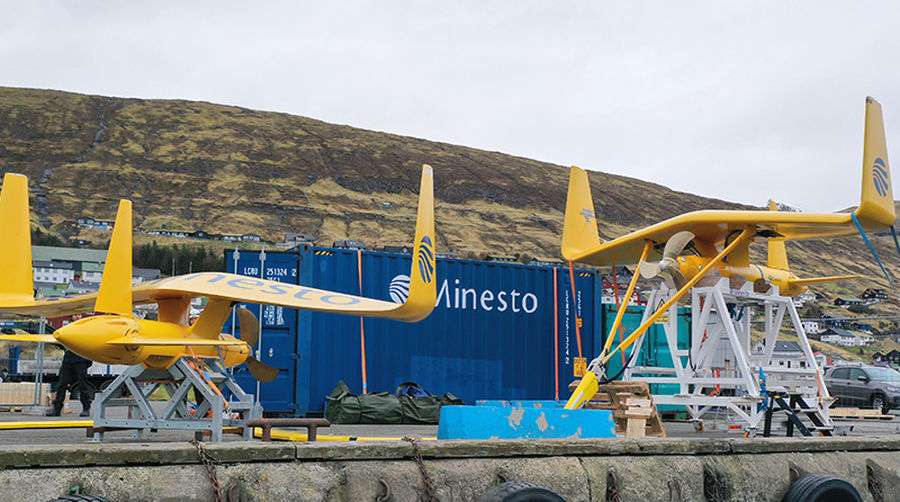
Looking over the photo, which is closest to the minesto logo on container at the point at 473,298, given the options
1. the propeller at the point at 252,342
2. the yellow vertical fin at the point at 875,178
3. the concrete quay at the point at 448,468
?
Result: the propeller at the point at 252,342

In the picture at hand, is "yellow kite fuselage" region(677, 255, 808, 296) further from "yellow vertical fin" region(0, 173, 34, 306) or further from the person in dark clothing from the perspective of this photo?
the person in dark clothing

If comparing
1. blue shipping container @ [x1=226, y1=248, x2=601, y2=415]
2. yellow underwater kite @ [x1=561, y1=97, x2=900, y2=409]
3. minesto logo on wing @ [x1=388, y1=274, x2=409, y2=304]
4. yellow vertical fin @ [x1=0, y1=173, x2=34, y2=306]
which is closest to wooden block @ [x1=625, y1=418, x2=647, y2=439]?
yellow underwater kite @ [x1=561, y1=97, x2=900, y2=409]

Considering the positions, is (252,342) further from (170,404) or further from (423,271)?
(423,271)

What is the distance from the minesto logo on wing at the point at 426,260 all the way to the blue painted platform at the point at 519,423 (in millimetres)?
1695

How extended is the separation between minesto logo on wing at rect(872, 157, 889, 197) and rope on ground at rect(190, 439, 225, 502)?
8.90m

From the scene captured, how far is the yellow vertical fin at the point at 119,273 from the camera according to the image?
8953mm

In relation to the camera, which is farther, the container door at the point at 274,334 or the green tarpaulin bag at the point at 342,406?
the container door at the point at 274,334

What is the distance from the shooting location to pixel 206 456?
5594mm

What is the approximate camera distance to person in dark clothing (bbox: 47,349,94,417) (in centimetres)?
1669

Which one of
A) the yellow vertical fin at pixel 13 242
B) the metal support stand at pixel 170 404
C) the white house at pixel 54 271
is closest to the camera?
the metal support stand at pixel 170 404

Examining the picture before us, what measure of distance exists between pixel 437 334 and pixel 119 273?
→ 27.5 ft

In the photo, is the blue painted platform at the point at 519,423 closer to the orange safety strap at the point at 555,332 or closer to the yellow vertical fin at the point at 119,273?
the yellow vertical fin at the point at 119,273

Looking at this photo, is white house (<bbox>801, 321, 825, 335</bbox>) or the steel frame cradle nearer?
the steel frame cradle

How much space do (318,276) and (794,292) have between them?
325 inches
